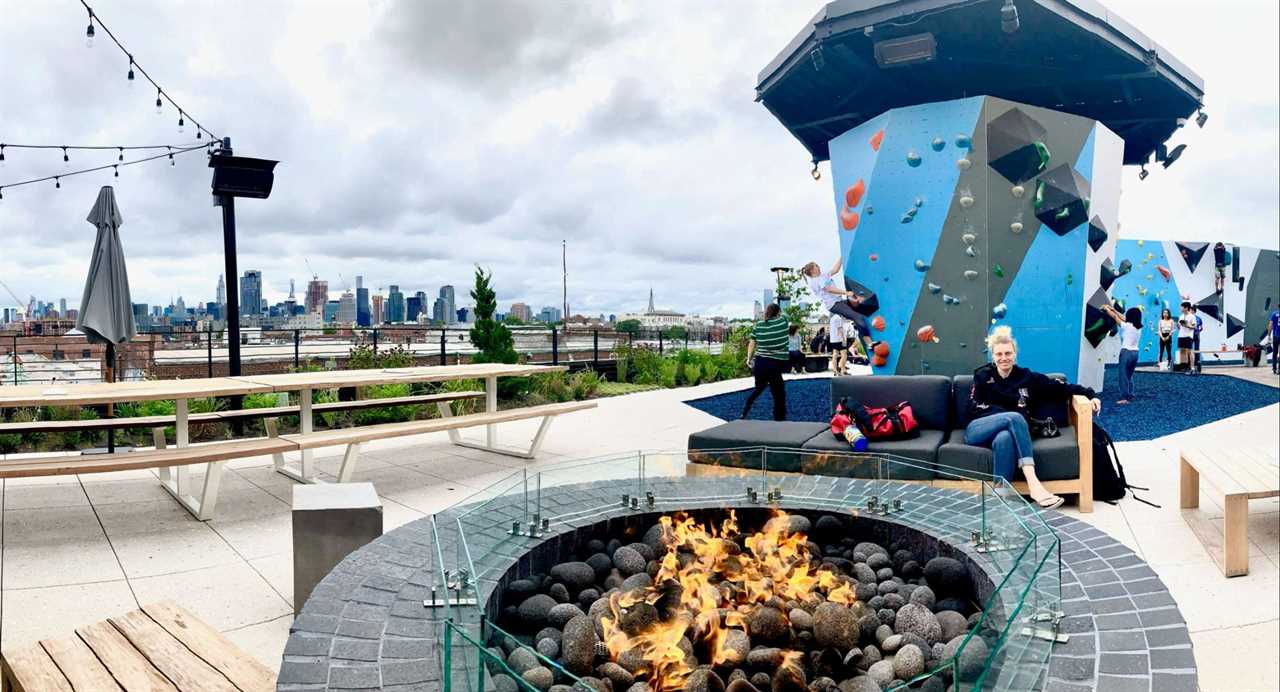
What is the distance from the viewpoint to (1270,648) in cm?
254

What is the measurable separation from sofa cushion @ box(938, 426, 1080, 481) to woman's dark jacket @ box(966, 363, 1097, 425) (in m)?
0.25

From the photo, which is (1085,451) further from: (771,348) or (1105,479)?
(771,348)

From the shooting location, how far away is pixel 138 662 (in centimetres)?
178

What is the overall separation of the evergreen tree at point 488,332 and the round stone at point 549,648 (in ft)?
27.0

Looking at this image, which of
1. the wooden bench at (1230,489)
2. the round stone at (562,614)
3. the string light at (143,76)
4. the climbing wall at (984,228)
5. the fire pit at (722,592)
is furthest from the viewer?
the climbing wall at (984,228)

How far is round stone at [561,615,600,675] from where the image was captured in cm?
175

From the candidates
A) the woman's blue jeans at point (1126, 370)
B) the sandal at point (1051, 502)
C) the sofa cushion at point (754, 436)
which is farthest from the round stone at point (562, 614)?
the woman's blue jeans at point (1126, 370)

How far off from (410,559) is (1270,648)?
296 cm

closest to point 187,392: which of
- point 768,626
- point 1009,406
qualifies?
point 768,626

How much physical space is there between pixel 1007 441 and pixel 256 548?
4.20 metres

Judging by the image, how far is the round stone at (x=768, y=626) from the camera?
193 cm

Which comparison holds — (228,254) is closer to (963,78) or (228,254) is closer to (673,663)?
(673,663)

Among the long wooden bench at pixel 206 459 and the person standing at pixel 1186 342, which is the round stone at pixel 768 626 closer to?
the long wooden bench at pixel 206 459

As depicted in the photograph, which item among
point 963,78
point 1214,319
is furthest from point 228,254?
point 1214,319
